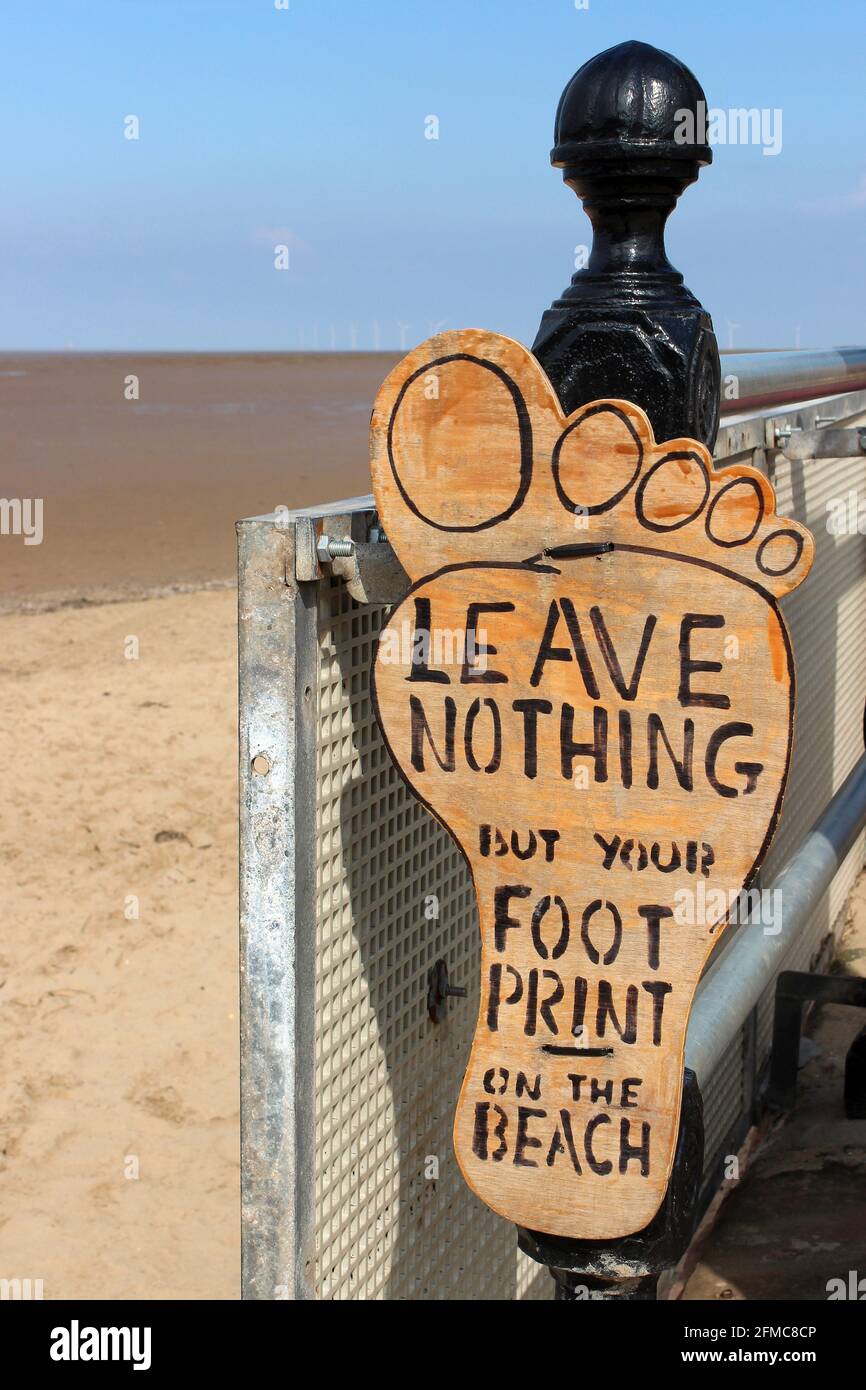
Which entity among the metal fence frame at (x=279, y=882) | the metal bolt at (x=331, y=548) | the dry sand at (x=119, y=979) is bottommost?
the dry sand at (x=119, y=979)

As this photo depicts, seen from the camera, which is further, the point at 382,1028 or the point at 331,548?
the point at 382,1028

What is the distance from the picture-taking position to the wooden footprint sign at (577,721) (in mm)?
1739

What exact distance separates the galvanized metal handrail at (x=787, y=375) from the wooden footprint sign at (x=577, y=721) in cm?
126

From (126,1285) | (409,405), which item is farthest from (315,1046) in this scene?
(126,1285)

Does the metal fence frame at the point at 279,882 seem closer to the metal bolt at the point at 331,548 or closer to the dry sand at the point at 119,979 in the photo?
the metal bolt at the point at 331,548

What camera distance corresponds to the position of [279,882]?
1.86 metres

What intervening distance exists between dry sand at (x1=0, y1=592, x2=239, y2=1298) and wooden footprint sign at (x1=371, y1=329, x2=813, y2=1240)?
250 centimetres

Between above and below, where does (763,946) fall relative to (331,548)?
below

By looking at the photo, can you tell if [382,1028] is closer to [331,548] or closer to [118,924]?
[331,548]

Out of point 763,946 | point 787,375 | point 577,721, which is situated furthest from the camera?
point 787,375

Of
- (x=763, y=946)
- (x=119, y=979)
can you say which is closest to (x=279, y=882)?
(x=763, y=946)

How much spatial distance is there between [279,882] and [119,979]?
393cm

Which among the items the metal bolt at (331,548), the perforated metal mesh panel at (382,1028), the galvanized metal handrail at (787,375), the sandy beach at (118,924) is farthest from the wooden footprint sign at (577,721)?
the sandy beach at (118,924)

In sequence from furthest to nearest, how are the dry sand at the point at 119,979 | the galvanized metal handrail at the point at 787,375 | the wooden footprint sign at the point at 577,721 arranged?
the dry sand at the point at 119,979 → the galvanized metal handrail at the point at 787,375 → the wooden footprint sign at the point at 577,721
